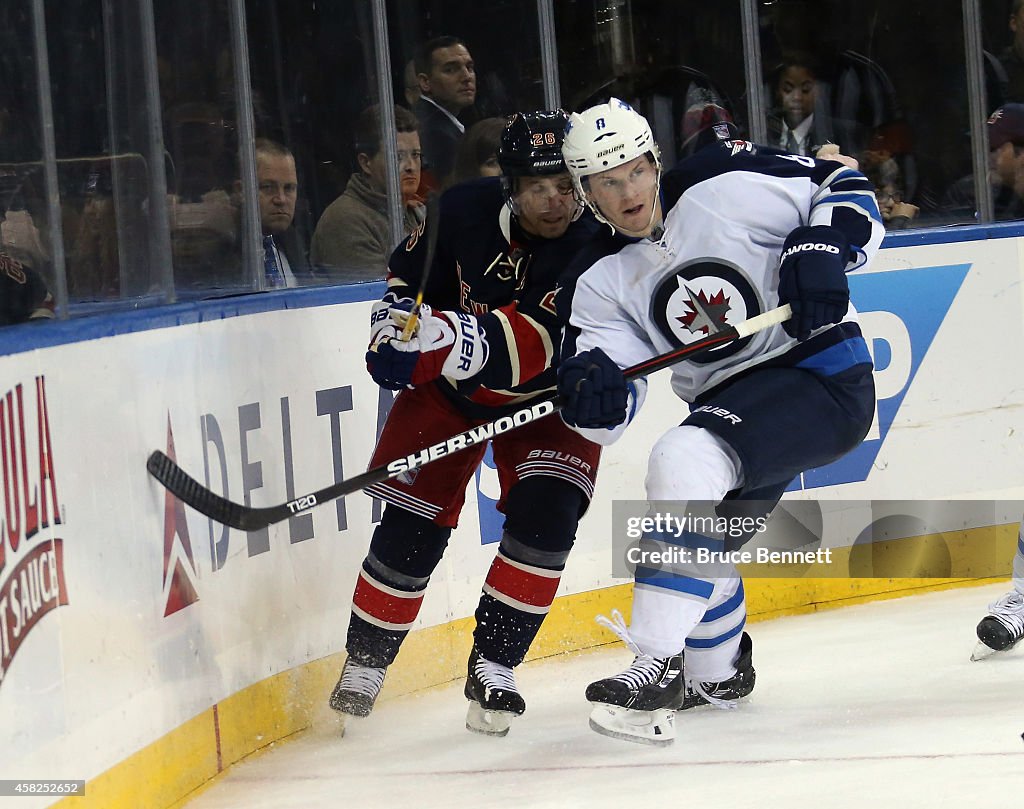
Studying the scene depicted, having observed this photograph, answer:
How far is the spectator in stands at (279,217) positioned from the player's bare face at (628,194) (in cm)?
100

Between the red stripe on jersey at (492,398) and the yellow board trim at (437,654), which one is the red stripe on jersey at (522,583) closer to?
the red stripe on jersey at (492,398)

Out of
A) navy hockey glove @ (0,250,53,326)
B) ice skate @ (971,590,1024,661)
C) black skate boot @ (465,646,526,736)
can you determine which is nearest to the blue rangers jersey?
black skate boot @ (465,646,526,736)

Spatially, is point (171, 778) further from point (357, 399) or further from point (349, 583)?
point (357, 399)

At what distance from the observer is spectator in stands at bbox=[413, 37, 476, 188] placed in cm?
Answer: 389

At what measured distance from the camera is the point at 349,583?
3285 millimetres

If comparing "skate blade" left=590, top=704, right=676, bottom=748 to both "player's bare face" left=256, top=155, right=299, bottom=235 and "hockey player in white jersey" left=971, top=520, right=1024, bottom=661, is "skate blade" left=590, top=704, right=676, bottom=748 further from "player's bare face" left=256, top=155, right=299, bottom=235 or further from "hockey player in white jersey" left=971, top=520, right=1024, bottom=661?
"player's bare face" left=256, top=155, right=299, bottom=235

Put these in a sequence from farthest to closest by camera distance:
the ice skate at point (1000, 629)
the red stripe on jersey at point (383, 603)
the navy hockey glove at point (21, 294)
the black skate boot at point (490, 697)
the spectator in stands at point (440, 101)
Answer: the spectator in stands at point (440, 101)
the ice skate at point (1000, 629)
the red stripe on jersey at point (383, 603)
the black skate boot at point (490, 697)
the navy hockey glove at point (21, 294)

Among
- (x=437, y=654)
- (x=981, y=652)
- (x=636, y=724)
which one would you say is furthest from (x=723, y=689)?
(x=437, y=654)

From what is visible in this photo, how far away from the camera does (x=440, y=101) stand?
3.92m

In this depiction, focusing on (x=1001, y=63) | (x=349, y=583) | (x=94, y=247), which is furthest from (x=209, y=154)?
(x=1001, y=63)

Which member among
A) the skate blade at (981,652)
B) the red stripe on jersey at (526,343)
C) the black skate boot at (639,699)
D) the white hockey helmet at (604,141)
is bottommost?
the skate blade at (981,652)

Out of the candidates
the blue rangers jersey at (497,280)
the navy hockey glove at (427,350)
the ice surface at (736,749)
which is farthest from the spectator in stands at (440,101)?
the ice surface at (736,749)

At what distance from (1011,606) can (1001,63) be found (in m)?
1.80

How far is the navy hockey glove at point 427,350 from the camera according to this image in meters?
2.84
